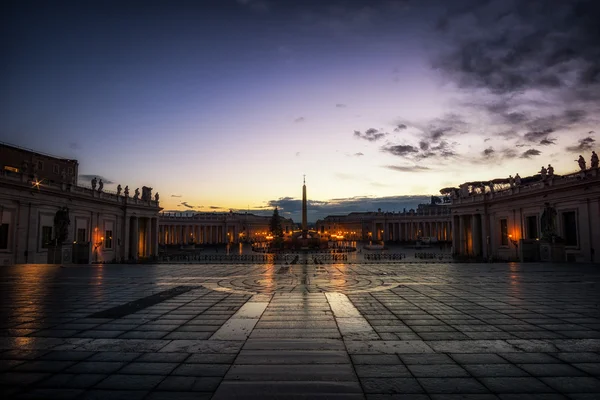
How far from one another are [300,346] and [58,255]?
32507 millimetres

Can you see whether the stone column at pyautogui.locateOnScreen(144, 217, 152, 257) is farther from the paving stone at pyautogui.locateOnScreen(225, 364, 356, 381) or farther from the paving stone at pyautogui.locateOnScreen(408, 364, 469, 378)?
the paving stone at pyautogui.locateOnScreen(408, 364, 469, 378)

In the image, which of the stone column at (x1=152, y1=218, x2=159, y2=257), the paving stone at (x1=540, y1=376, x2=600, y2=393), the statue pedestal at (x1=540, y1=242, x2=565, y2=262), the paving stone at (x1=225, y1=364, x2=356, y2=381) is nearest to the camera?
the paving stone at (x1=540, y1=376, x2=600, y2=393)

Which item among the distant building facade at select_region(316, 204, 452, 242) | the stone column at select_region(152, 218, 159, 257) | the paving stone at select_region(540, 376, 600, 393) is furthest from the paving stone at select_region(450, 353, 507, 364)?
the distant building facade at select_region(316, 204, 452, 242)

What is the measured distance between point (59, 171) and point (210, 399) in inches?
2863

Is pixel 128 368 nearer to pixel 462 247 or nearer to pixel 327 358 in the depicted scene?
pixel 327 358

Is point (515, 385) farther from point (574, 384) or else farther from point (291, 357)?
point (291, 357)

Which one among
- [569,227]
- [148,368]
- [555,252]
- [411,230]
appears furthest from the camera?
[411,230]

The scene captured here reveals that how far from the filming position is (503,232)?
55.2 metres

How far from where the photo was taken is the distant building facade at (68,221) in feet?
113

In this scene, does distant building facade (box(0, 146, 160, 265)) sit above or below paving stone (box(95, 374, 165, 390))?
above

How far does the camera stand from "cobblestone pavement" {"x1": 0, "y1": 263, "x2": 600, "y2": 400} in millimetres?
5133

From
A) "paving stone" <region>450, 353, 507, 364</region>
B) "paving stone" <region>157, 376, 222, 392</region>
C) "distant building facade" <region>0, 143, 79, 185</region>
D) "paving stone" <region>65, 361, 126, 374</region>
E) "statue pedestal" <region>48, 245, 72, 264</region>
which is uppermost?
"distant building facade" <region>0, 143, 79, 185</region>

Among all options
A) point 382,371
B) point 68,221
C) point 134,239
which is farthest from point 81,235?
point 382,371

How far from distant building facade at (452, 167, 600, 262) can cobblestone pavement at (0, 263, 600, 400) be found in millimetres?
24300
